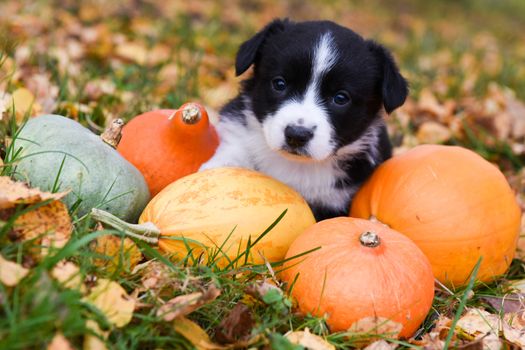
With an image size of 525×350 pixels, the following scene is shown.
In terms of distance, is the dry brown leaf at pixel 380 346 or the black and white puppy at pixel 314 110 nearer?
the dry brown leaf at pixel 380 346

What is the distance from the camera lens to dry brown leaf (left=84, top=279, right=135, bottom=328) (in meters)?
1.89

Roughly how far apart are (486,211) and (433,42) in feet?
20.5

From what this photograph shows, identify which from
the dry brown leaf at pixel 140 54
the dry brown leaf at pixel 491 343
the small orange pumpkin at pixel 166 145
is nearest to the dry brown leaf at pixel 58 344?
the dry brown leaf at pixel 491 343

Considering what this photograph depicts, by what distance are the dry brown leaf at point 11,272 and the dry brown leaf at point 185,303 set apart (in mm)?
441

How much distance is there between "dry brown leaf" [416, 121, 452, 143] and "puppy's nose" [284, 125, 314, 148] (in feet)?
7.23

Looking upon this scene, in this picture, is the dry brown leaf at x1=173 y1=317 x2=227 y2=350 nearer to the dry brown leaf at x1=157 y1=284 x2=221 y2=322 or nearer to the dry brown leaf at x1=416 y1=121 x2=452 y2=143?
the dry brown leaf at x1=157 y1=284 x2=221 y2=322

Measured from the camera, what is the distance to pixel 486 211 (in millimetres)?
2932

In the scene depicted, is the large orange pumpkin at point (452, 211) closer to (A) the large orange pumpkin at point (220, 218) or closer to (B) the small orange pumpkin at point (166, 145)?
(A) the large orange pumpkin at point (220, 218)

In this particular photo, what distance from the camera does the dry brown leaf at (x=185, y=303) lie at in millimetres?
1979

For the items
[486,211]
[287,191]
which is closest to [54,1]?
[287,191]

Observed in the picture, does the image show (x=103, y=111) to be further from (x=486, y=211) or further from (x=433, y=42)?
(x=433, y=42)

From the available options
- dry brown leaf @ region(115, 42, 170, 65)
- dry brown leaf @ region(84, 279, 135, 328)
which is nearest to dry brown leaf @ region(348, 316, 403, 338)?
dry brown leaf @ region(84, 279, 135, 328)

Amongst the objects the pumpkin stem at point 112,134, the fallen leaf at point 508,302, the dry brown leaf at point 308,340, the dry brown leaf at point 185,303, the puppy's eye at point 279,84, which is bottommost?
the fallen leaf at point 508,302

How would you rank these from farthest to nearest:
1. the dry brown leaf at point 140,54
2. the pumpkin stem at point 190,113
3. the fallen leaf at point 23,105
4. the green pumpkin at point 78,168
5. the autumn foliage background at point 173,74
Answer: the dry brown leaf at point 140,54 < the autumn foliage background at point 173,74 < the fallen leaf at point 23,105 < the pumpkin stem at point 190,113 < the green pumpkin at point 78,168
